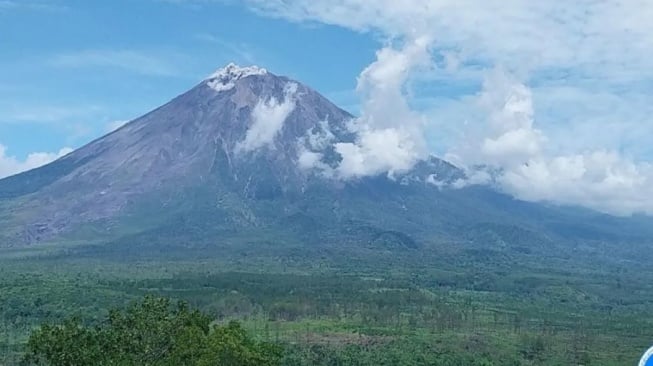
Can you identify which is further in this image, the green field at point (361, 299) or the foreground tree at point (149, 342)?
the green field at point (361, 299)

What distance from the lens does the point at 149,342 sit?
25172mm

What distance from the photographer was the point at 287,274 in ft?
416

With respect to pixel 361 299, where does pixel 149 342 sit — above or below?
below

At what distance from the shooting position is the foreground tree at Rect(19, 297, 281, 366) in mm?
22078

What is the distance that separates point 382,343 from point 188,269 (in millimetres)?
56610

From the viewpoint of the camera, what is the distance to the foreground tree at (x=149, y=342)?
22078mm

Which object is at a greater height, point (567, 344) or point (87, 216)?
point (87, 216)

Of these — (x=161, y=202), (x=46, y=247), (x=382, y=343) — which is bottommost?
(x=382, y=343)

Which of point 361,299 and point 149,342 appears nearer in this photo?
point 149,342

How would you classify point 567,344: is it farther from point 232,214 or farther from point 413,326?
point 232,214

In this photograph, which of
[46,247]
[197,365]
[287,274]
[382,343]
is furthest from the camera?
[46,247]

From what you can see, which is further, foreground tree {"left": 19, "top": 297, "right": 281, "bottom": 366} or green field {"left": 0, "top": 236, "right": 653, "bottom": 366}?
green field {"left": 0, "top": 236, "right": 653, "bottom": 366}

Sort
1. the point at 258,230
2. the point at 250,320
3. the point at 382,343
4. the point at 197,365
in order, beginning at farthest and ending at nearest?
1. the point at 258,230
2. the point at 250,320
3. the point at 382,343
4. the point at 197,365

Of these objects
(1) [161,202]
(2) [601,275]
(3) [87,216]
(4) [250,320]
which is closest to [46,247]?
(3) [87,216]
